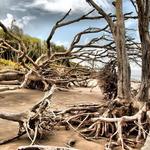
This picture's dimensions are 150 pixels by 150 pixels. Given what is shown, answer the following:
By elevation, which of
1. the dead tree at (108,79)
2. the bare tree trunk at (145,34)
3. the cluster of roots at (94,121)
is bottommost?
the cluster of roots at (94,121)

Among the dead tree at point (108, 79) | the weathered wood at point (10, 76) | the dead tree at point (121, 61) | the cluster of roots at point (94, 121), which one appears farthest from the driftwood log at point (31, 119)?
the weathered wood at point (10, 76)

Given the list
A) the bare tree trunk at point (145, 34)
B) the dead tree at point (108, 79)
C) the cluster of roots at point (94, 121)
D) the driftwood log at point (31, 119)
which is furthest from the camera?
the dead tree at point (108, 79)

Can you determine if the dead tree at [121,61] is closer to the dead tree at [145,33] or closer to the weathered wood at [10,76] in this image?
the dead tree at [145,33]

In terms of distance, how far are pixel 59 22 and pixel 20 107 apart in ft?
12.9

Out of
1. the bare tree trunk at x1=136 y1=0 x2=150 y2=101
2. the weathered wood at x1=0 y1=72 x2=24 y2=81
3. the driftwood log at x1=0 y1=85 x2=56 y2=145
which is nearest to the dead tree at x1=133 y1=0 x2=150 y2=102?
the bare tree trunk at x1=136 y1=0 x2=150 y2=101

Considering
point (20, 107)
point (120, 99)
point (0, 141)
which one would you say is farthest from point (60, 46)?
point (0, 141)

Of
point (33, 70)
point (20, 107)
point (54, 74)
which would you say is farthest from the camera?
point (54, 74)

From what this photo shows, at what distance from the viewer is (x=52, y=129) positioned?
7.69 meters

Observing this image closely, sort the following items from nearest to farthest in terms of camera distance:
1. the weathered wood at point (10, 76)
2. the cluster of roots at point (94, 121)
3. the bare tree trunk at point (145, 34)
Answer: the cluster of roots at point (94, 121)
the bare tree trunk at point (145, 34)
the weathered wood at point (10, 76)

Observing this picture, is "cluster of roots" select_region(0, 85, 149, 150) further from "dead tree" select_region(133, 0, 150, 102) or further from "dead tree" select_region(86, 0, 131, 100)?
"dead tree" select_region(133, 0, 150, 102)

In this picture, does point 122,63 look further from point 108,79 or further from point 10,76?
point 10,76

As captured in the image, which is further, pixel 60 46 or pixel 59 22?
pixel 60 46

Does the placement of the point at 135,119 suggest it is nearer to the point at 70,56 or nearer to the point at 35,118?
the point at 35,118

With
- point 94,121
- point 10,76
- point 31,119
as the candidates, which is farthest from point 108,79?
point 31,119
